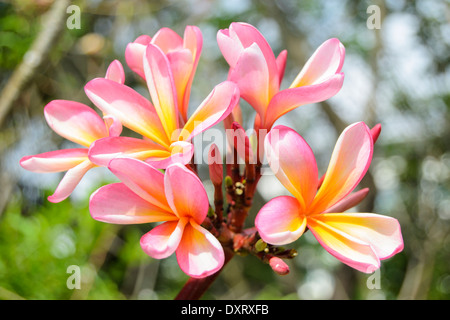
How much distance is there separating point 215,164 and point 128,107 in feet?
0.40

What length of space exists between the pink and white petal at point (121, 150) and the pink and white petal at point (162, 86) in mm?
25

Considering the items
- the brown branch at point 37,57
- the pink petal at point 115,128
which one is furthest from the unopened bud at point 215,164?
the brown branch at point 37,57

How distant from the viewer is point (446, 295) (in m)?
2.42

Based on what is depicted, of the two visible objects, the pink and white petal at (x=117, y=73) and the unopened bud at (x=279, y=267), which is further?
the pink and white petal at (x=117, y=73)

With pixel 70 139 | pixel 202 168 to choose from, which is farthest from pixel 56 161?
pixel 202 168

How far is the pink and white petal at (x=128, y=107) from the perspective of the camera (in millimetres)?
483

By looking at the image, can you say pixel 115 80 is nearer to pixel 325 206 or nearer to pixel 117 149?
pixel 117 149

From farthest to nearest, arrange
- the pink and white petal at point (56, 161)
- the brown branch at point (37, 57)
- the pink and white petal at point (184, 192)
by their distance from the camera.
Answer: the brown branch at point (37, 57) < the pink and white petal at point (56, 161) < the pink and white petal at point (184, 192)

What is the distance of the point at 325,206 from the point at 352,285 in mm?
2021

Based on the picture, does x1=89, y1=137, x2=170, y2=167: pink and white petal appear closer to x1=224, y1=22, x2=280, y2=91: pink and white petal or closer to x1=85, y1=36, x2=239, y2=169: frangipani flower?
x1=85, y1=36, x2=239, y2=169: frangipani flower

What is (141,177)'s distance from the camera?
1.36ft

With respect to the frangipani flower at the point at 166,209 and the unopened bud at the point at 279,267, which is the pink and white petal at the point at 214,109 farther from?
the unopened bud at the point at 279,267

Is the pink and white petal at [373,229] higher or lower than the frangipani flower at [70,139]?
lower
